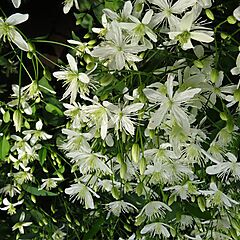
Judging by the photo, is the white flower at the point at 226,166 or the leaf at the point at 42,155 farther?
the leaf at the point at 42,155

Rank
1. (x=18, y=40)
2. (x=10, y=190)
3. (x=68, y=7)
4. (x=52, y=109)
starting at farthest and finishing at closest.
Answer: (x=10, y=190), (x=52, y=109), (x=68, y=7), (x=18, y=40)

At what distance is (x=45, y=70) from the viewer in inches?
37.2

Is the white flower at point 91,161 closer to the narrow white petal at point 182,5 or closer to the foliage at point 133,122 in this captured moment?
the foliage at point 133,122

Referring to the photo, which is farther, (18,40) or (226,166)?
(226,166)

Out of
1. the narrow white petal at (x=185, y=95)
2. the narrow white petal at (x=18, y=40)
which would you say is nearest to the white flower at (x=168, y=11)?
the narrow white petal at (x=185, y=95)

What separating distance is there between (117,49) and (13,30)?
0.19 meters

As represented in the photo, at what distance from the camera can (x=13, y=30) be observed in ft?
2.92

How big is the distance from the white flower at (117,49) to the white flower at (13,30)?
0.43 ft

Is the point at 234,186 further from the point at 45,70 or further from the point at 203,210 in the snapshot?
the point at 45,70

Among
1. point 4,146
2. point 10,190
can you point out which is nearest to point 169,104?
point 4,146

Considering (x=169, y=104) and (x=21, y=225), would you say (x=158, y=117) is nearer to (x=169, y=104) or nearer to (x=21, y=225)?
(x=169, y=104)

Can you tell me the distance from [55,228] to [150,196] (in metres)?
0.36

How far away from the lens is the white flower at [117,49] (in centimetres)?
80

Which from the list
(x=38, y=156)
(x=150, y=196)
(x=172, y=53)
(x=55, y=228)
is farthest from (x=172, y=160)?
(x=55, y=228)
